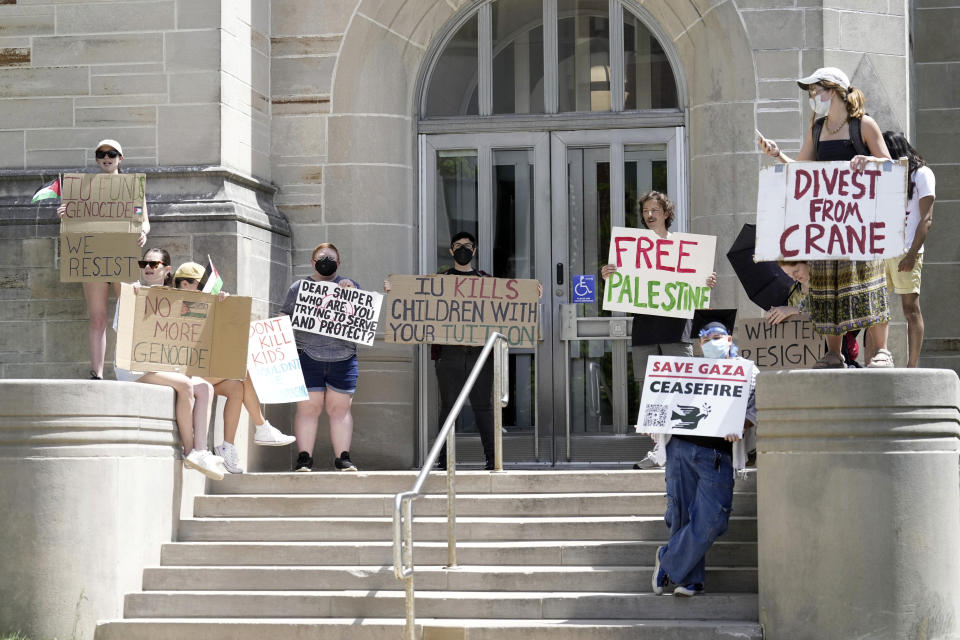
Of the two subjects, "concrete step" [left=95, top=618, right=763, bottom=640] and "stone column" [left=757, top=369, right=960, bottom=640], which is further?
"concrete step" [left=95, top=618, right=763, bottom=640]

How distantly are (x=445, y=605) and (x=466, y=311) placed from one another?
2.98 meters

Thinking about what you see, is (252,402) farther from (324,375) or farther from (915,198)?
(915,198)

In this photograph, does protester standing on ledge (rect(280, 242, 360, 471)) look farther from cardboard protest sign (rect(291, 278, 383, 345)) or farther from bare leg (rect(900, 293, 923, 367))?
bare leg (rect(900, 293, 923, 367))

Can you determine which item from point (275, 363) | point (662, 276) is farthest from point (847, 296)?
point (275, 363)

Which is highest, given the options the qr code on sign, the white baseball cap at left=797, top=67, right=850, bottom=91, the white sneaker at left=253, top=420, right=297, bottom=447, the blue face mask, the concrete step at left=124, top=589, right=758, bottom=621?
the white baseball cap at left=797, top=67, right=850, bottom=91

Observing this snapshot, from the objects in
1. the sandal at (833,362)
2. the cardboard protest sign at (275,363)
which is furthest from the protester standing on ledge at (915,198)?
the cardboard protest sign at (275,363)

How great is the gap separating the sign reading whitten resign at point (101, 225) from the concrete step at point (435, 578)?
106 inches

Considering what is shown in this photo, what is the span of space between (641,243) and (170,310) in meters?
3.38

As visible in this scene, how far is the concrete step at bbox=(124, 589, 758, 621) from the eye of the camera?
28.4 feet

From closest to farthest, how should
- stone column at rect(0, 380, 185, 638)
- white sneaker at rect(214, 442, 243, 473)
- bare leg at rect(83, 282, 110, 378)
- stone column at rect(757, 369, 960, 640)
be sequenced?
stone column at rect(757, 369, 960, 640)
stone column at rect(0, 380, 185, 638)
white sneaker at rect(214, 442, 243, 473)
bare leg at rect(83, 282, 110, 378)

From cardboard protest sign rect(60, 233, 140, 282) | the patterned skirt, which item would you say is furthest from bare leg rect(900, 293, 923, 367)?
cardboard protest sign rect(60, 233, 140, 282)

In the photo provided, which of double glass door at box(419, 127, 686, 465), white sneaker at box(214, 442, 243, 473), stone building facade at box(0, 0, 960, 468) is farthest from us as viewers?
double glass door at box(419, 127, 686, 465)

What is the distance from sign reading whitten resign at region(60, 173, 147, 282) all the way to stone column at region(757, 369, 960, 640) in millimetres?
5240

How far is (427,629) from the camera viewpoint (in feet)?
Answer: 28.2
